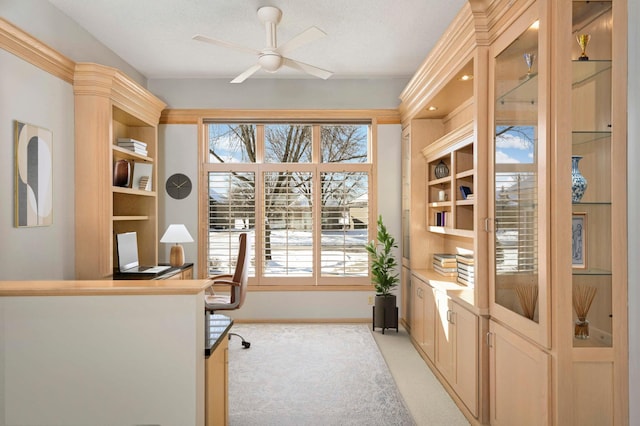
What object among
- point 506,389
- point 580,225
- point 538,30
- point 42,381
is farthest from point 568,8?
point 42,381

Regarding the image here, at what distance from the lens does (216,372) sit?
2.15 m

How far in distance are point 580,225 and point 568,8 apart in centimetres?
93

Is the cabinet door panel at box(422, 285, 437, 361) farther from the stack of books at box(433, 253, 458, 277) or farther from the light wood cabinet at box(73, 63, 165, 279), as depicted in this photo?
the light wood cabinet at box(73, 63, 165, 279)

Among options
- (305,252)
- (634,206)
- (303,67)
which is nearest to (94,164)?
(303,67)

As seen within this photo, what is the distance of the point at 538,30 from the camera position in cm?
201

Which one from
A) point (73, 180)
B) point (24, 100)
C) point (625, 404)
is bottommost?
point (625, 404)

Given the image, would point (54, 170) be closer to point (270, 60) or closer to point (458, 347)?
point (270, 60)

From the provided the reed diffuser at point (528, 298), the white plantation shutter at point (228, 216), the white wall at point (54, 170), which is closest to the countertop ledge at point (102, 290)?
the white wall at point (54, 170)

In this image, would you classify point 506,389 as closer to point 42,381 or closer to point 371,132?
point 42,381

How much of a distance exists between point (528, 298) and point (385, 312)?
107 inches

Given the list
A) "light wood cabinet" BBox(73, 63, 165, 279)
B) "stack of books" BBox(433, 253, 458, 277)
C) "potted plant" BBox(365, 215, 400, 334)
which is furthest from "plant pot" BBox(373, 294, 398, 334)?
"light wood cabinet" BBox(73, 63, 165, 279)

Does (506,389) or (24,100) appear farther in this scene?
(24,100)

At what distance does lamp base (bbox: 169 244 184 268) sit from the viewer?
4.71 metres

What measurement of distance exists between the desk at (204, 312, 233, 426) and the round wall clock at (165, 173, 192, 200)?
2969 mm
